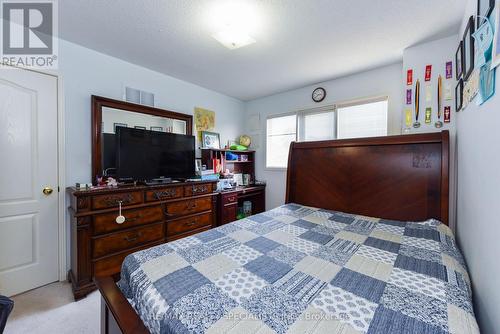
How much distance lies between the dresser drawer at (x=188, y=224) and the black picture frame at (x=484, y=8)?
9.24 ft

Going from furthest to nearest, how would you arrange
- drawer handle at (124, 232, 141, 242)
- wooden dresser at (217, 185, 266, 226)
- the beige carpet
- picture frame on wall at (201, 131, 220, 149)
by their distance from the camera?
picture frame on wall at (201, 131, 220, 149), wooden dresser at (217, 185, 266, 226), drawer handle at (124, 232, 141, 242), the beige carpet

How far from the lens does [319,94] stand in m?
3.19

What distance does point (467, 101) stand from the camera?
1.40 m

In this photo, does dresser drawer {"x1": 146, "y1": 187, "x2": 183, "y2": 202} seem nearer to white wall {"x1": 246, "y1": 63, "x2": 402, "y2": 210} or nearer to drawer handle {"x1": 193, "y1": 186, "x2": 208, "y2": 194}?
drawer handle {"x1": 193, "y1": 186, "x2": 208, "y2": 194}

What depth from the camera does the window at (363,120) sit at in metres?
2.70

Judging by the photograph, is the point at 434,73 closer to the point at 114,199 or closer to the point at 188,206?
the point at 188,206

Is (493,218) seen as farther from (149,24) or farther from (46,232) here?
(46,232)

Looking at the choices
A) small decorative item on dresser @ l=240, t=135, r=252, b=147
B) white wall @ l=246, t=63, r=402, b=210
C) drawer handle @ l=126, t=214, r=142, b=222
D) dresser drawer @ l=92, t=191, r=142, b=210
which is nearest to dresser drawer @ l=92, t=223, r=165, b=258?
drawer handle @ l=126, t=214, r=142, b=222

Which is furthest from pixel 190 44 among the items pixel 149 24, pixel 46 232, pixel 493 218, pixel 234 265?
pixel 493 218

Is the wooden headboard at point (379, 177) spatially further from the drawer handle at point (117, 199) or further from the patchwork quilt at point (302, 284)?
the drawer handle at point (117, 199)

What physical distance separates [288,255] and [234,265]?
0.30 m

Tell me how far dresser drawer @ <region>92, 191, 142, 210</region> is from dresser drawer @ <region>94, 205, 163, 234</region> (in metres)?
0.08

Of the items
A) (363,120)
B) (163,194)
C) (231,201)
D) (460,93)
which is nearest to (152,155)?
(163,194)

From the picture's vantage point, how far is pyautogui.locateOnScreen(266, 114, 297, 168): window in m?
3.61
